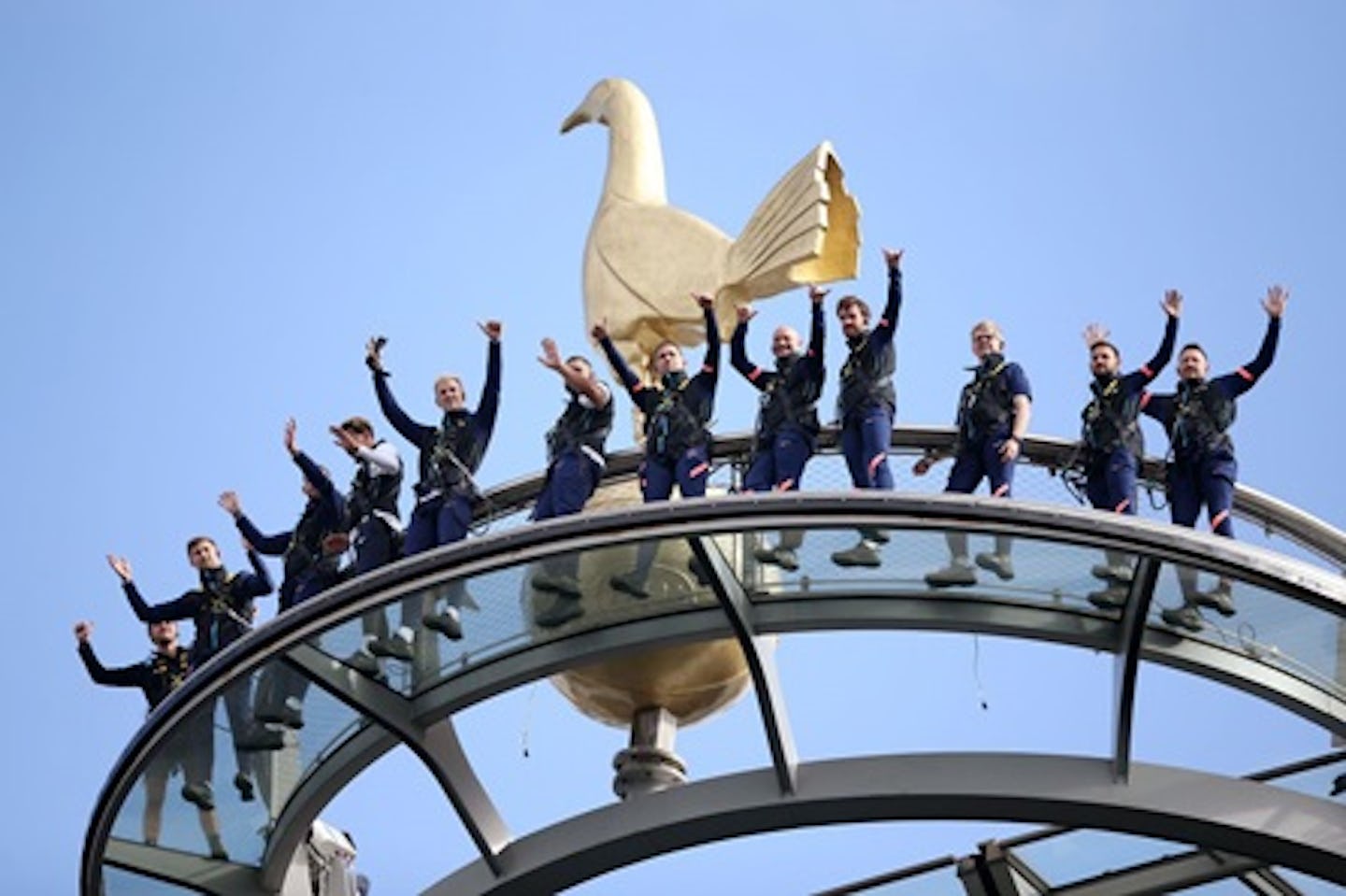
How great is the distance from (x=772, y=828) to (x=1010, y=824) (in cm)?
158

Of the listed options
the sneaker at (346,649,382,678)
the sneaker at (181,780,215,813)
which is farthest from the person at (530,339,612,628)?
the sneaker at (181,780,215,813)

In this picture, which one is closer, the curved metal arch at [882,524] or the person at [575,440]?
the curved metal arch at [882,524]

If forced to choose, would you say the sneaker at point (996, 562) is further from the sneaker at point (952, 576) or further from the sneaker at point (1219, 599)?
the sneaker at point (1219, 599)

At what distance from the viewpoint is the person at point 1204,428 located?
22.4 metres

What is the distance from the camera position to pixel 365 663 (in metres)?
22.0

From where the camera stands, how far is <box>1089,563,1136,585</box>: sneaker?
829 inches

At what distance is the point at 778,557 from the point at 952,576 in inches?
45.2

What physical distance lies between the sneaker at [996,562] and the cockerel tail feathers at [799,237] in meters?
3.24

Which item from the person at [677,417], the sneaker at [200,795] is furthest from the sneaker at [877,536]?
the sneaker at [200,795]

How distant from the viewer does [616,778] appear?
23625 mm

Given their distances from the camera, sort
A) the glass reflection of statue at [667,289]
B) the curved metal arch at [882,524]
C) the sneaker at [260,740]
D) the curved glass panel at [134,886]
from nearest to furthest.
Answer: the curved metal arch at [882,524]
the sneaker at [260,740]
the glass reflection of statue at [667,289]
the curved glass panel at [134,886]

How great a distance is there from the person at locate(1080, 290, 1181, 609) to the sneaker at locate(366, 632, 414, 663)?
467 cm

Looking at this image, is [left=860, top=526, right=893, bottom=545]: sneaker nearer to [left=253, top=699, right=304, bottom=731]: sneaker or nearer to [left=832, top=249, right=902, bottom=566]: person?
[left=832, top=249, right=902, bottom=566]: person

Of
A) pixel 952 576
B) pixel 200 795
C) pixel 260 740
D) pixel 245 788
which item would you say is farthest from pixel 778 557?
pixel 200 795
